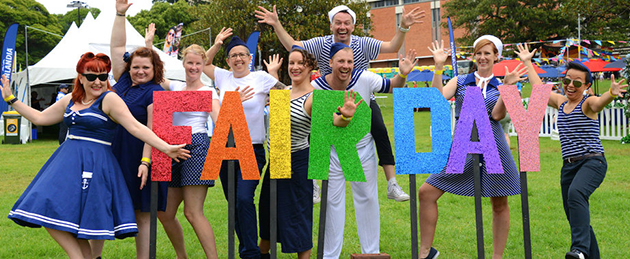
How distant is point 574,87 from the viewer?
4.84 meters

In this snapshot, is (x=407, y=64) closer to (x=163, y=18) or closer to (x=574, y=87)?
(x=574, y=87)

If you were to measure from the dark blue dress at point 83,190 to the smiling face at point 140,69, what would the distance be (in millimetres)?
517

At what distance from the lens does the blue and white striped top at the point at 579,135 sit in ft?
15.6

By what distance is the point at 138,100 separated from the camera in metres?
4.46

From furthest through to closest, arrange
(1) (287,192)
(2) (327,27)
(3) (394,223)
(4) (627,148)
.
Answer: (2) (327,27) → (4) (627,148) → (3) (394,223) → (1) (287,192)

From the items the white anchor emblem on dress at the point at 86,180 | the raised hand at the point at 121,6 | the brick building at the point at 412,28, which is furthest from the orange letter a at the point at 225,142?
the brick building at the point at 412,28

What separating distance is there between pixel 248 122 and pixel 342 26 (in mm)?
1239

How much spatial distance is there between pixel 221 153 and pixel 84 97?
1.16 metres

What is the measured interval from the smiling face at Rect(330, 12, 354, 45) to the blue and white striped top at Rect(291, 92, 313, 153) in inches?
34.3

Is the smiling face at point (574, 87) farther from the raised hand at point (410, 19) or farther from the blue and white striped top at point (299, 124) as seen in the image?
the blue and white striped top at point (299, 124)

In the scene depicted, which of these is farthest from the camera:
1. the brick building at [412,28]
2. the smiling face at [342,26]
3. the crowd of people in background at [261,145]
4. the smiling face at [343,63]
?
the brick building at [412,28]

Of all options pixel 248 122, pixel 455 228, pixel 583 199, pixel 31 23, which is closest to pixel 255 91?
pixel 248 122

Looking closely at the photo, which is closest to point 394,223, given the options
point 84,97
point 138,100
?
point 138,100

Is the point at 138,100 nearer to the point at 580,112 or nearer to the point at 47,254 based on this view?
the point at 47,254
